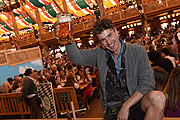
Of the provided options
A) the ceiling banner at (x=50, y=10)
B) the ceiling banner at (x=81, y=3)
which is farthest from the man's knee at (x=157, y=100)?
the ceiling banner at (x=50, y=10)

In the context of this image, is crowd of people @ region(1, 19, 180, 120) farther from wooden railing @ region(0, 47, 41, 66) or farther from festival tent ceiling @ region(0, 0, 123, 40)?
festival tent ceiling @ region(0, 0, 123, 40)

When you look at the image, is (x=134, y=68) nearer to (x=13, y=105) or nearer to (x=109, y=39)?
(x=109, y=39)

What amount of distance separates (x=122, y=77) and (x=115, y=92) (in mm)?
151

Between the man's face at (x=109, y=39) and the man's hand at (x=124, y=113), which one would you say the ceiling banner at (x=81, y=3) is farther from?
the man's hand at (x=124, y=113)

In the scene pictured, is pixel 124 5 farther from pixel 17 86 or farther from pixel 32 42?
pixel 17 86

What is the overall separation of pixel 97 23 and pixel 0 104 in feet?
18.1

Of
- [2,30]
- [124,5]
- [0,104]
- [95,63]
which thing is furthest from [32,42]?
[95,63]

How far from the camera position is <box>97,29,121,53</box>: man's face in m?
1.63

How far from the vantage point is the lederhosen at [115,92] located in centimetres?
169

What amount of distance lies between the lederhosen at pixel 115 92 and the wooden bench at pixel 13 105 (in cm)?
417

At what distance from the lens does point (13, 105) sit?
5.77 metres

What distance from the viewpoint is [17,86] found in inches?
233

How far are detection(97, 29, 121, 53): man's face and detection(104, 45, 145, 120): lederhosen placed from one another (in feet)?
0.41

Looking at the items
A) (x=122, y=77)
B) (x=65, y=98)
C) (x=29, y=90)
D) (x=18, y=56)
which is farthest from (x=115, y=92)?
(x=18, y=56)
